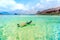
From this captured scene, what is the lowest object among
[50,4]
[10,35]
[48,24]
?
[10,35]

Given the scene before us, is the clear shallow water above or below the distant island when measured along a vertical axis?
below

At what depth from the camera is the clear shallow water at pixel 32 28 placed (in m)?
1.41

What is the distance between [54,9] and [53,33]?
10.9 inches

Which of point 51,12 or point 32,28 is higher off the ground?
point 51,12

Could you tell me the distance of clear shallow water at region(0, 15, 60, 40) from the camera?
141cm

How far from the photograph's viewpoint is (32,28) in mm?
1425

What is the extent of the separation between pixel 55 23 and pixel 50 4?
0.23 metres

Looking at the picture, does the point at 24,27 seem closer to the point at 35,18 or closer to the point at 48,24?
the point at 35,18

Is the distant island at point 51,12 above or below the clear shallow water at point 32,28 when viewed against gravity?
above

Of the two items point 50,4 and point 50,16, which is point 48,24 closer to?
point 50,16

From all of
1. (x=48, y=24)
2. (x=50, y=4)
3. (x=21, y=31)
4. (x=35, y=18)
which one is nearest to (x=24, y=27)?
(x=21, y=31)

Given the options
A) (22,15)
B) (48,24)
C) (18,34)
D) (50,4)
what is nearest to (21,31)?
(18,34)

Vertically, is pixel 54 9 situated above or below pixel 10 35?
above

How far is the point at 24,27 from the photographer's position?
1.42 meters
